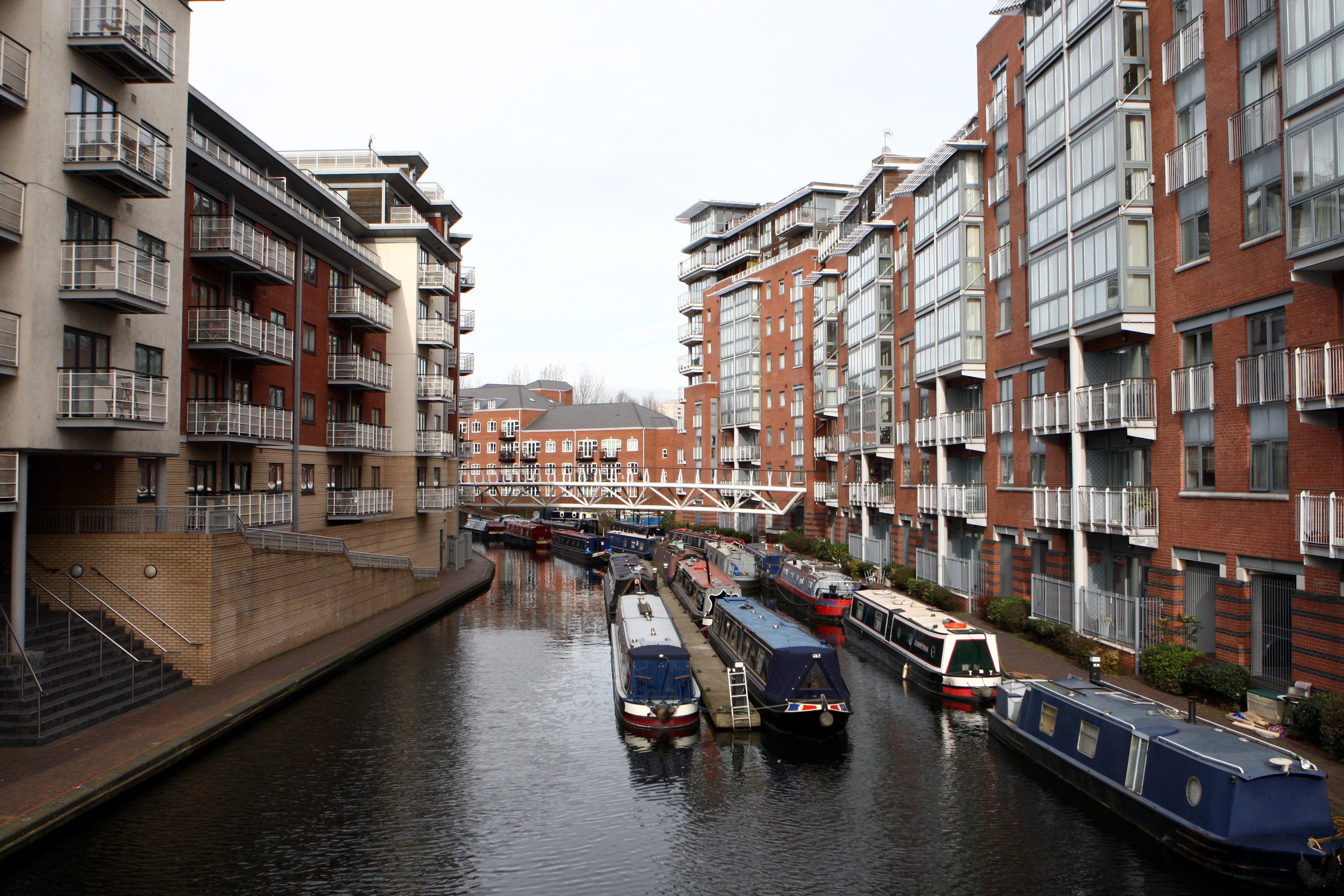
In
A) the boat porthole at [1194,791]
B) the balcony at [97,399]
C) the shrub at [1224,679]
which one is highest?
the balcony at [97,399]

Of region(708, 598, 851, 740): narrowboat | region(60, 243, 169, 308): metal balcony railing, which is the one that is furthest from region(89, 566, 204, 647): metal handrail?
region(708, 598, 851, 740): narrowboat

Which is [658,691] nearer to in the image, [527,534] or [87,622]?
[87,622]

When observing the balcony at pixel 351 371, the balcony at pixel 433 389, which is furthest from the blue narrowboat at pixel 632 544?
the balcony at pixel 351 371

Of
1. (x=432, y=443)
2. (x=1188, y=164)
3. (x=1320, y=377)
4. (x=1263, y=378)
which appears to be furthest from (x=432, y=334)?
(x=1320, y=377)

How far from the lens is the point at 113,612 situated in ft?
72.0

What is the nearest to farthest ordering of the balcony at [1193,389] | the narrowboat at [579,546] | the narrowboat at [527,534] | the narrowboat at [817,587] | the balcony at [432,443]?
the balcony at [1193,389] → the narrowboat at [817,587] → the balcony at [432,443] → the narrowboat at [579,546] → the narrowboat at [527,534]

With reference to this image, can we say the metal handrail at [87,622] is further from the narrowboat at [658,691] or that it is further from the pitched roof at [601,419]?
the pitched roof at [601,419]

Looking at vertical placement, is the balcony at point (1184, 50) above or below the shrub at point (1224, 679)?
above

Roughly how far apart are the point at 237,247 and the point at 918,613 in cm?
2239

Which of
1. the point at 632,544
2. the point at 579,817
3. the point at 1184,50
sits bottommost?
the point at 579,817

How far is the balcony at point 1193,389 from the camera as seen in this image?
23031mm

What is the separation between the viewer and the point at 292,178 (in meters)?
36.4

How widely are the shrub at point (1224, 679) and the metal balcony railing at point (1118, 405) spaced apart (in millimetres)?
6827

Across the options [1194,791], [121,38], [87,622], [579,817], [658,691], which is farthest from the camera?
[658,691]
